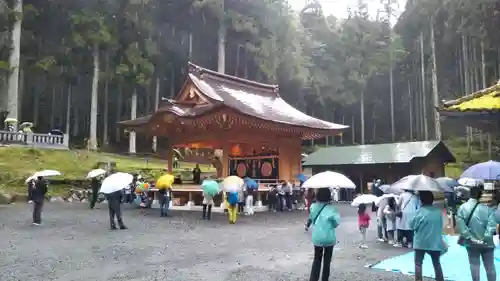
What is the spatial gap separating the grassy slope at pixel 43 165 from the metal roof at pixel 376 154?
1047 cm

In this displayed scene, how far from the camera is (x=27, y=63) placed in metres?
28.3

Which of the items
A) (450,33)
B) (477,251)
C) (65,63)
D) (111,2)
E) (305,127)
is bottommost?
(477,251)

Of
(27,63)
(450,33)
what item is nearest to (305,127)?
(450,33)

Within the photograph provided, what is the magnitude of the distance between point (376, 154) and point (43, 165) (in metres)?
18.8

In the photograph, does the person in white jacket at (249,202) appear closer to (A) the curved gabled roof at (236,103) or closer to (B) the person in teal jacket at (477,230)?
(A) the curved gabled roof at (236,103)

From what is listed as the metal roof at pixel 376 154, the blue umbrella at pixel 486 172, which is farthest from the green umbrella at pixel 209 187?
the metal roof at pixel 376 154

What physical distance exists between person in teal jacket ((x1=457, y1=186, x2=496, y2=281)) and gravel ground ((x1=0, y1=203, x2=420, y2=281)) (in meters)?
1.33

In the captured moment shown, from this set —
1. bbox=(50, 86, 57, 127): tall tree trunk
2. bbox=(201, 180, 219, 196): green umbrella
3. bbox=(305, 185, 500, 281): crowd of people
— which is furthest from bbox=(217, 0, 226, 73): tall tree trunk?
bbox=(305, 185, 500, 281): crowd of people

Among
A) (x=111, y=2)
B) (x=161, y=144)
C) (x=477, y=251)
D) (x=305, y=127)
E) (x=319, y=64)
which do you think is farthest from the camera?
(x=319, y=64)

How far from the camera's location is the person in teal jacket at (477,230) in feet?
15.4

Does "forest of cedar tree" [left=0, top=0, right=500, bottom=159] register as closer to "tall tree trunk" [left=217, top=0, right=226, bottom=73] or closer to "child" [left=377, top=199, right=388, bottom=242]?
"tall tree trunk" [left=217, top=0, right=226, bottom=73]

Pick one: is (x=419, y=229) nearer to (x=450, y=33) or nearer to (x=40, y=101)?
(x=450, y=33)

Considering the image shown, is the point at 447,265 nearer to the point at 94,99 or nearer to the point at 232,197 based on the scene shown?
the point at 232,197

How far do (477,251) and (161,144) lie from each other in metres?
35.1
